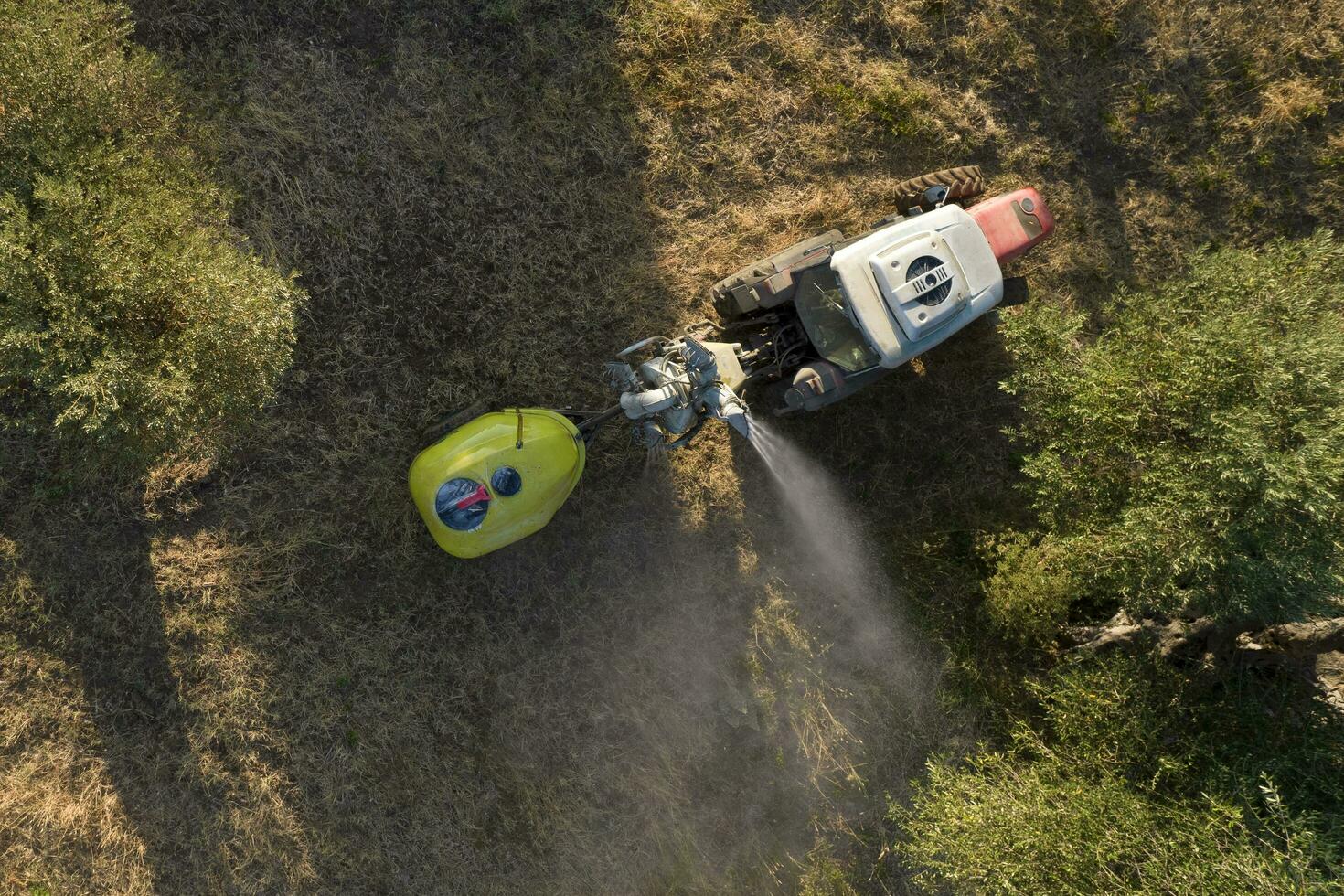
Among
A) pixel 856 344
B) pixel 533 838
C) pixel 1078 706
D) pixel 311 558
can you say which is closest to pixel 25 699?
pixel 311 558

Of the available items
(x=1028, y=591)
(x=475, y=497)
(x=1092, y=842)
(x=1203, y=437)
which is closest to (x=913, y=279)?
(x=1203, y=437)

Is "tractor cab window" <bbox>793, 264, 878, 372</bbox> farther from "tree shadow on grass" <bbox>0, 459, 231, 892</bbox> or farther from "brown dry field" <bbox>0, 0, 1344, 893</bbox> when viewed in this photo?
"tree shadow on grass" <bbox>0, 459, 231, 892</bbox>

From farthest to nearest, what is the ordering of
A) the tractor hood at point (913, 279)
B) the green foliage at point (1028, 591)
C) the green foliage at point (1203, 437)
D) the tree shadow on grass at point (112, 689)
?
the tree shadow on grass at point (112, 689), the green foliage at point (1028, 591), the tractor hood at point (913, 279), the green foliage at point (1203, 437)

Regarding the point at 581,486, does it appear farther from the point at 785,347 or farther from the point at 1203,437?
the point at 1203,437

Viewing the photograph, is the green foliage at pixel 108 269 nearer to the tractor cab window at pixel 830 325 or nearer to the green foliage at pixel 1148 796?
the tractor cab window at pixel 830 325

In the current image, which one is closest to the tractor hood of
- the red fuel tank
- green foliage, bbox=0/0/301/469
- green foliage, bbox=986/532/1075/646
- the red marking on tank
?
the red fuel tank

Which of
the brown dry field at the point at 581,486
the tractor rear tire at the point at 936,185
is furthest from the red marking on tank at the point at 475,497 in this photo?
the tractor rear tire at the point at 936,185
